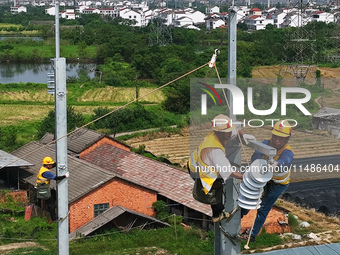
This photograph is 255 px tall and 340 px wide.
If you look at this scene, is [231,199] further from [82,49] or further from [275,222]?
[82,49]

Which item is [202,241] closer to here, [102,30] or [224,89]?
[224,89]

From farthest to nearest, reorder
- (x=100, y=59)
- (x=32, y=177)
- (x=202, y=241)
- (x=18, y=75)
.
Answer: (x=100, y=59)
(x=18, y=75)
(x=32, y=177)
(x=202, y=241)

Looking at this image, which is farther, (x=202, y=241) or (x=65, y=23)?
(x=65, y=23)

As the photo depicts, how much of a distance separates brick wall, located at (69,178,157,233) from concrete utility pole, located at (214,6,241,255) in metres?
6.53

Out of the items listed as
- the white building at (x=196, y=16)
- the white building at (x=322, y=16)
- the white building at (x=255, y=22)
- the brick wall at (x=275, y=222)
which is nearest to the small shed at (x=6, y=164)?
the brick wall at (x=275, y=222)

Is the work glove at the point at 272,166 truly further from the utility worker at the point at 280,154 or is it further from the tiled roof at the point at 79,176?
the tiled roof at the point at 79,176

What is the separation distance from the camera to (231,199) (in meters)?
3.72

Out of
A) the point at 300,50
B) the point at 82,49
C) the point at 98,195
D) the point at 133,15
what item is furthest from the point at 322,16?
the point at 98,195

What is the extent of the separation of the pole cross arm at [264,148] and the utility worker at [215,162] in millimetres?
72

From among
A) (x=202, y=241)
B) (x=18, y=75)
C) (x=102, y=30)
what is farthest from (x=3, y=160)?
(x=102, y=30)

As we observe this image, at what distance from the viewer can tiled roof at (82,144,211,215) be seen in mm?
10645

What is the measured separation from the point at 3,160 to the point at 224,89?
30.4ft

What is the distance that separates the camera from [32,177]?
1164 centimetres

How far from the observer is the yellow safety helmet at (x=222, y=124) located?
3.66 metres
